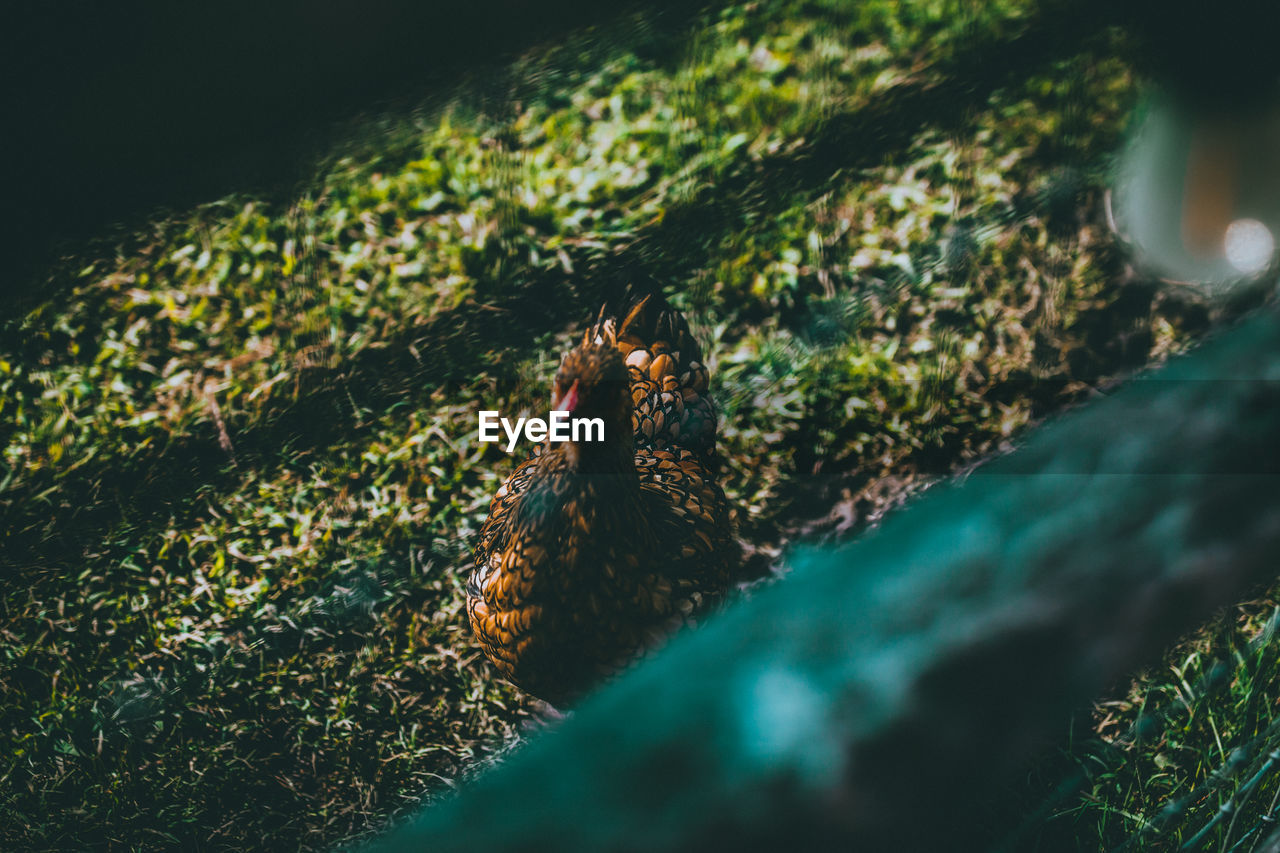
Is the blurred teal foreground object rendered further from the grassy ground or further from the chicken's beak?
the grassy ground

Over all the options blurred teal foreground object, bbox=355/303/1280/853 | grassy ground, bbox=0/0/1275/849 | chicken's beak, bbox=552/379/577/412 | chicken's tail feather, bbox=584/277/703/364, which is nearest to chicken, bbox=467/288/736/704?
chicken's beak, bbox=552/379/577/412

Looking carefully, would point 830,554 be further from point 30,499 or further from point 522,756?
point 30,499

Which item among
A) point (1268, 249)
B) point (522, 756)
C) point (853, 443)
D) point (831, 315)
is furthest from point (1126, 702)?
point (522, 756)

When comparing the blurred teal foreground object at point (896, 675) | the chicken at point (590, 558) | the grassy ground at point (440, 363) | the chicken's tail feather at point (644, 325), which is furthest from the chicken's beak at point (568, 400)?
the blurred teal foreground object at point (896, 675)

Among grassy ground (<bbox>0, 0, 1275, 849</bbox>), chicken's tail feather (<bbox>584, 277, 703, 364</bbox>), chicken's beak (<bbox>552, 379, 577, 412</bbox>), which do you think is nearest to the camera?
chicken's beak (<bbox>552, 379, 577, 412</bbox>)

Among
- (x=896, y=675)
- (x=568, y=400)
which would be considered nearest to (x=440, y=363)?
(x=568, y=400)

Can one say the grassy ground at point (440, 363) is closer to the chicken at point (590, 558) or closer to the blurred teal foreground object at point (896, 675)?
the chicken at point (590, 558)

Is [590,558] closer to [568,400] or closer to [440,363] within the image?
[568,400]
